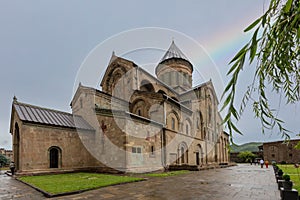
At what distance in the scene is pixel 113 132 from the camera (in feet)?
56.7

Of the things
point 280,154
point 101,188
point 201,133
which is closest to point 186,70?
point 201,133

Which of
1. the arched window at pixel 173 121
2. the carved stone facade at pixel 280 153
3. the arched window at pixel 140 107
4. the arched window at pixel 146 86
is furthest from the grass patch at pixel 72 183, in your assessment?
the carved stone facade at pixel 280 153

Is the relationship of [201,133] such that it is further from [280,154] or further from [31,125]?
[280,154]

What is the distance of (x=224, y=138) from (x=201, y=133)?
11.5m

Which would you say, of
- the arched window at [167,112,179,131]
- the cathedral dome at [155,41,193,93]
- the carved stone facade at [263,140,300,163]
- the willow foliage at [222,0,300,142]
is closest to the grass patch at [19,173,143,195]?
the willow foliage at [222,0,300,142]

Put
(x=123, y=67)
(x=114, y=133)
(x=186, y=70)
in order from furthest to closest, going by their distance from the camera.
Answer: (x=186, y=70)
(x=123, y=67)
(x=114, y=133)

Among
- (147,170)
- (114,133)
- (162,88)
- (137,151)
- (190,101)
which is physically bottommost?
(147,170)

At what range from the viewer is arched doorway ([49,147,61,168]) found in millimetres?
17219

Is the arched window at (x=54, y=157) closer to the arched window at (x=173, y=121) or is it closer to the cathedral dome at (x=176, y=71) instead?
the arched window at (x=173, y=121)

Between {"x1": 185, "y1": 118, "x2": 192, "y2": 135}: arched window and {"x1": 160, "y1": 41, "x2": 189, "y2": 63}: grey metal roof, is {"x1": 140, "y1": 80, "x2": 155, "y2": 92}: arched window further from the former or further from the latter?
{"x1": 160, "y1": 41, "x2": 189, "y2": 63}: grey metal roof

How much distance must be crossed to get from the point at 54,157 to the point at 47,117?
330 cm

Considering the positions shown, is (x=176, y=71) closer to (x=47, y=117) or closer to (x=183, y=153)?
(x=183, y=153)

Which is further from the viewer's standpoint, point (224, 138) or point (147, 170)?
point (224, 138)

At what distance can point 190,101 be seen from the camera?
30969mm
